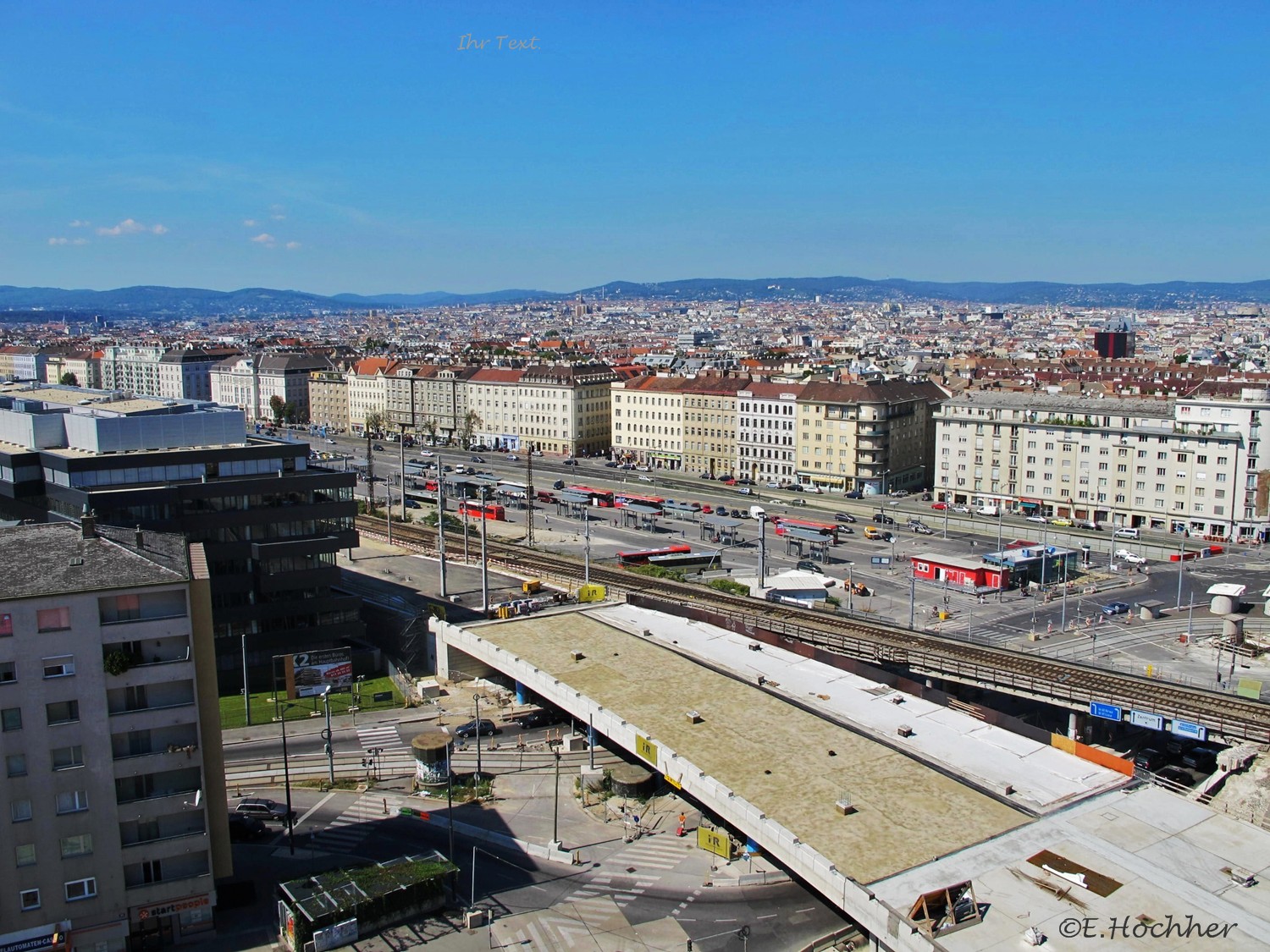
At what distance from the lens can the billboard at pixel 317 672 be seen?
177 ft

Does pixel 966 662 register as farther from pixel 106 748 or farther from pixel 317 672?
pixel 106 748

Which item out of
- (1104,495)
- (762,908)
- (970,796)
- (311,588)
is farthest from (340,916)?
(1104,495)

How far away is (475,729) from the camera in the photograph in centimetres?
4812

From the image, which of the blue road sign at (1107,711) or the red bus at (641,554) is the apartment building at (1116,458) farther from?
the blue road sign at (1107,711)

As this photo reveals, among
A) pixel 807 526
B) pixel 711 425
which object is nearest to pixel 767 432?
pixel 711 425

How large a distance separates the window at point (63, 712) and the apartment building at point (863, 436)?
91.0 metres

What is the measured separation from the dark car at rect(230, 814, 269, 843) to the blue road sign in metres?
31.9

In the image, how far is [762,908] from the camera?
3297cm

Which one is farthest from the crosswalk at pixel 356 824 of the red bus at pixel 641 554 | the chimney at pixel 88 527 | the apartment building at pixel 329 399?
the apartment building at pixel 329 399

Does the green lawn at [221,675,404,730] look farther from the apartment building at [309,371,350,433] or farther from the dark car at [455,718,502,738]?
the apartment building at [309,371,350,433]

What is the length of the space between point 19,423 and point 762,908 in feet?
159

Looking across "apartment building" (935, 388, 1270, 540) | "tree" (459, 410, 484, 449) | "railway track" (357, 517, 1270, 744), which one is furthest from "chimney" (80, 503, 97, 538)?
"tree" (459, 410, 484, 449)

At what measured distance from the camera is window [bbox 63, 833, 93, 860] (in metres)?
30.3

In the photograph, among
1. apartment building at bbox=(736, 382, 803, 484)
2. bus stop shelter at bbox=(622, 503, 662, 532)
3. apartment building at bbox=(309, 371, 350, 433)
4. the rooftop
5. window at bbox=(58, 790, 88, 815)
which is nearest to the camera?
the rooftop
